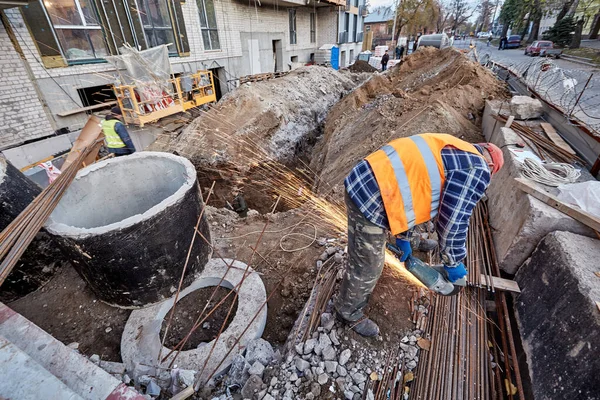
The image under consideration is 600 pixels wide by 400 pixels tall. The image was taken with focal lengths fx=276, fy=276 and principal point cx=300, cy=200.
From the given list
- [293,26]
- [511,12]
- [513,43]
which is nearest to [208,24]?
[293,26]

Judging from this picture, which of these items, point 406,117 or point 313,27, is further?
point 313,27

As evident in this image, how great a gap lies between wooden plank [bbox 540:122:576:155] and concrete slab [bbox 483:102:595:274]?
0.74m

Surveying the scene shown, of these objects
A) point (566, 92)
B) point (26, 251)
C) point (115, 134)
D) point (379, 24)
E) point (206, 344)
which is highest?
point (379, 24)

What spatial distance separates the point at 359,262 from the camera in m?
2.41

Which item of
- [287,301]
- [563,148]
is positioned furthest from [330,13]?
[287,301]

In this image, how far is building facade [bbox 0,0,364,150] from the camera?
7016 mm

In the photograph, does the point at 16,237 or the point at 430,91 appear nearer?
the point at 16,237

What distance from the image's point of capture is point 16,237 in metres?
2.54

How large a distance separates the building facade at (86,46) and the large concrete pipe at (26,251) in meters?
5.22

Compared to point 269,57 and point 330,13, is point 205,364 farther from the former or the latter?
point 330,13

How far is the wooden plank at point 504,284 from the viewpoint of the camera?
2826mm

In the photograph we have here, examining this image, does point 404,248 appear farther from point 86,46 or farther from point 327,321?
point 86,46

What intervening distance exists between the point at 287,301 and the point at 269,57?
52.8ft

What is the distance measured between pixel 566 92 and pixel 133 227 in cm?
719
